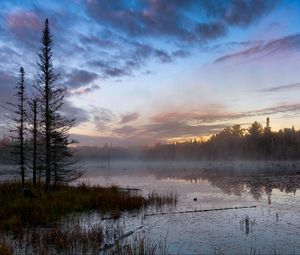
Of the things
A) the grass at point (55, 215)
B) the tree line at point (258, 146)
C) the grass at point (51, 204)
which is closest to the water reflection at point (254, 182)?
the grass at point (51, 204)

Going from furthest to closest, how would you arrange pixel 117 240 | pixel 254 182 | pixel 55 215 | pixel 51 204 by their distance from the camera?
pixel 254 182, pixel 51 204, pixel 55 215, pixel 117 240

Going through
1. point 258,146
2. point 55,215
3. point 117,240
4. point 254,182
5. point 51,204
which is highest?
point 258,146

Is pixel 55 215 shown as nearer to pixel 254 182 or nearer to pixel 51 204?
pixel 51 204

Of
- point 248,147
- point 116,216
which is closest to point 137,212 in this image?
point 116,216

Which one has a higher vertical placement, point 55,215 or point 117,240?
point 55,215

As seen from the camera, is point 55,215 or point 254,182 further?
point 254,182

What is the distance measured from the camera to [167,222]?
19984 mm

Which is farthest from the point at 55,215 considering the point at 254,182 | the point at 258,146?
the point at 258,146

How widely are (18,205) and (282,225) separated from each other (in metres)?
14.9

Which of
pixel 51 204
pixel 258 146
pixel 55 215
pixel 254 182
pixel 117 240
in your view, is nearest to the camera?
pixel 117 240

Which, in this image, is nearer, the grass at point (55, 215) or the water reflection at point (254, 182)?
the grass at point (55, 215)

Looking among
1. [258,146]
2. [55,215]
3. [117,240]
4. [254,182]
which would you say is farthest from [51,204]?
[258,146]

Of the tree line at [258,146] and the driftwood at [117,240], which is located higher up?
the tree line at [258,146]

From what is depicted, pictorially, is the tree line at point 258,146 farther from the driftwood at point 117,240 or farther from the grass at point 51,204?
the driftwood at point 117,240
